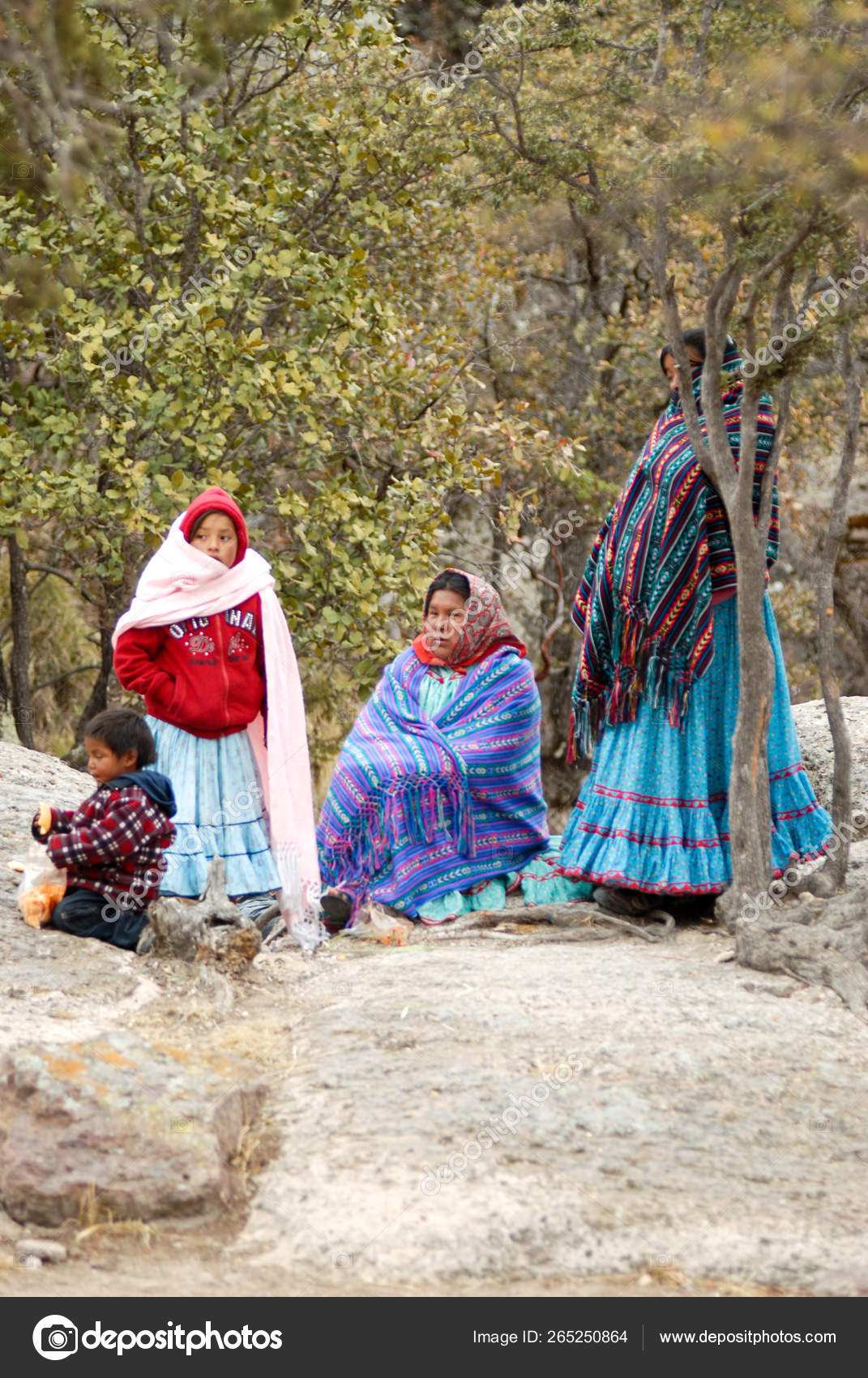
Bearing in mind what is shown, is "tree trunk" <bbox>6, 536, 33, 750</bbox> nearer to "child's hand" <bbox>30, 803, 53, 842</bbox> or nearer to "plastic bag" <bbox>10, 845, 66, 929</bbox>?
"plastic bag" <bbox>10, 845, 66, 929</bbox>

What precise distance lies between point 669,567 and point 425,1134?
287cm

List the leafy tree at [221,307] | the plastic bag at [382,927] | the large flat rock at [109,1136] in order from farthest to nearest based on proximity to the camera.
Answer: the leafy tree at [221,307] < the plastic bag at [382,927] < the large flat rock at [109,1136]

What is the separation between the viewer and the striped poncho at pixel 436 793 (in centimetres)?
570

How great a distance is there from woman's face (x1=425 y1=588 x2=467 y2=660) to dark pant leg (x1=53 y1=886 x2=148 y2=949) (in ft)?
6.28

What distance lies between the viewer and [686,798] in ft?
18.2

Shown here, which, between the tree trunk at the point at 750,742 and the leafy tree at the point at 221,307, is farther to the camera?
the leafy tree at the point at 221,307

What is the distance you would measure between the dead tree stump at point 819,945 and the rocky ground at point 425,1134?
0.09 meters

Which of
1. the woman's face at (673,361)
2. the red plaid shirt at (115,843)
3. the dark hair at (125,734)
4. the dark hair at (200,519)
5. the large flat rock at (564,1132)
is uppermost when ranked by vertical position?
the woman's face at (673,361)

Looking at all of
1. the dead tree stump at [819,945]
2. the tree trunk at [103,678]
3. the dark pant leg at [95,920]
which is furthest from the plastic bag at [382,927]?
the tree trunk at [103,678]

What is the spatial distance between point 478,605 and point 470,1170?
127 inches

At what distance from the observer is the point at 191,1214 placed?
3.01 meters

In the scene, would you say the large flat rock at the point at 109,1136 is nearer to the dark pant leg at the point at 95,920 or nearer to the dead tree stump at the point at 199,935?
the dead tree stump at the point at 199,935

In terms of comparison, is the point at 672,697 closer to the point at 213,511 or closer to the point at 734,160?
the point at 213,511

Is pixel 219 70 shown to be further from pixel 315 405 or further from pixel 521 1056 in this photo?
pixel 521 1056
